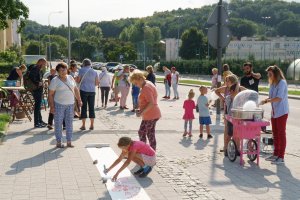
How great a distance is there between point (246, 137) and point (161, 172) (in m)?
1.63

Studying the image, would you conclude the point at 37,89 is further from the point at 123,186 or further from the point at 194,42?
the point at 194,42

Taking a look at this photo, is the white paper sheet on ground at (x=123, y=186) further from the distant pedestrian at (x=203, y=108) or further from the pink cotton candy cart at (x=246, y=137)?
the distant pedestrian at (x=203, y=108)

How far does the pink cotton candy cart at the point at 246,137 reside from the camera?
8.41 metres

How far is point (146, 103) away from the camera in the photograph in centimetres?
827

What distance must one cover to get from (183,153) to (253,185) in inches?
101

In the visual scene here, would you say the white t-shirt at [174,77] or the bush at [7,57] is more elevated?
the bush at [7,57]

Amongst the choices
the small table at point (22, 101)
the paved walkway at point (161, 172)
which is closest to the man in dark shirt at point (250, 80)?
the paved walkway at point (161, 172)

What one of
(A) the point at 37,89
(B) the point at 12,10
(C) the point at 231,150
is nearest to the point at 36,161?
(C) the point at 231,150

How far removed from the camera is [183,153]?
9.52m

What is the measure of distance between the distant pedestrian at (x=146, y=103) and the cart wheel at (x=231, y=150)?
1.42 meters

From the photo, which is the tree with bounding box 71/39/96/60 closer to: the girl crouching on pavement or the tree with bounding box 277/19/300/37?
the tree with bounding box 277/19/300/37

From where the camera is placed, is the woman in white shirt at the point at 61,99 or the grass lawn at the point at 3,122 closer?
the woman in white shirt at the point at 61,99

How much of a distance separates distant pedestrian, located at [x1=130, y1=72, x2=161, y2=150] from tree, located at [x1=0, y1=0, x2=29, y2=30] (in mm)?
11381

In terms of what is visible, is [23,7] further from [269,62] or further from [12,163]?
[269,62]
